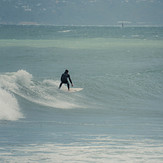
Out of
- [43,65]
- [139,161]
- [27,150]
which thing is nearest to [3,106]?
[27,150]

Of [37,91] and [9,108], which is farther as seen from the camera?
[37,91]

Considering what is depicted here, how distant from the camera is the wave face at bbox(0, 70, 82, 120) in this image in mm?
23016

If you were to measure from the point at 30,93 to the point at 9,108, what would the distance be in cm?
586

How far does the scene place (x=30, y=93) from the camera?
87.7 feet

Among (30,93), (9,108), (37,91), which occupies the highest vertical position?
(37,91)

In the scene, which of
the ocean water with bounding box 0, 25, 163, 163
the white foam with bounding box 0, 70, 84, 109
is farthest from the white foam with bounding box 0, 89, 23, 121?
the white foam with bounding box 0, 70, 84, 109

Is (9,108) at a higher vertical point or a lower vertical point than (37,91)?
lower

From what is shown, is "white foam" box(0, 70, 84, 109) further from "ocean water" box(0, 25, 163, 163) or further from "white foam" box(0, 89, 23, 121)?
"white foam" box(0, 89, 23, 121)

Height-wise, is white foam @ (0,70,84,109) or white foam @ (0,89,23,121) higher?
white foam @ (0,70,84,109)

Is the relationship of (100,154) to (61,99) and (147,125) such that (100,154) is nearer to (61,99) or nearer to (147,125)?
(147,125)

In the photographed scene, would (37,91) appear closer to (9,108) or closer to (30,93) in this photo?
(30,93)

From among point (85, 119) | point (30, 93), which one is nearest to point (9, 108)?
point (85, 119)

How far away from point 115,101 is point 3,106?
8.11 metres

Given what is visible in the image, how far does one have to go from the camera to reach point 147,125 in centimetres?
1788
